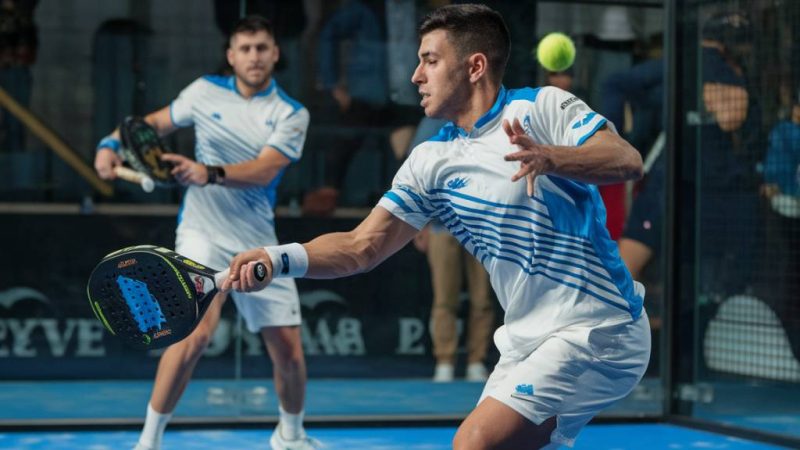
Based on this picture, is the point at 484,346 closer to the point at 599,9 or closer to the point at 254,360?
the point at 254,360

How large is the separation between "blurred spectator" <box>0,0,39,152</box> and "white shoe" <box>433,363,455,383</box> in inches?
98.6

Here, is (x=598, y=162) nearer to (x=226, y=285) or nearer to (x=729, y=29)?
(x=226, y=285)

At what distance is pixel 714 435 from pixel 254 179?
111 inches

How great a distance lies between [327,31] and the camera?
7.41 metres

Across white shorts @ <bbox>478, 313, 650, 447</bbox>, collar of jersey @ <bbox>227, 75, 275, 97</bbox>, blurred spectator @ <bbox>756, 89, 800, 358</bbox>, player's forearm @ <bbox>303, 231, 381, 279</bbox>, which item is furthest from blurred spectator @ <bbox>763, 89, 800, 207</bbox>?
player's forearm @ <bbox>303, 231, 381, 279</bbox>

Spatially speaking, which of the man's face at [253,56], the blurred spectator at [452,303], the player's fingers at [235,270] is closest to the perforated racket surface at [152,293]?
the player's fingers at [235,270]

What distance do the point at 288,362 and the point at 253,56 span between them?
138 centimetres

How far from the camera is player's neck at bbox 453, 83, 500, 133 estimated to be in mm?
4043

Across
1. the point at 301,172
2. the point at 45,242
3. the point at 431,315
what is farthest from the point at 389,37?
the point at 45,242

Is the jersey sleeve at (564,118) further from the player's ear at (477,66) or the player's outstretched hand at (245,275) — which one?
the player's outstretched hand at (245,275)

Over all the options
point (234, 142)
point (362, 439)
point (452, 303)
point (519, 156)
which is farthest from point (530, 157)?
point (452, 303)

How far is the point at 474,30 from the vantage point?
4.06m

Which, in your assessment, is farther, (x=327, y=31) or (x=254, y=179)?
(x=327, y=31)

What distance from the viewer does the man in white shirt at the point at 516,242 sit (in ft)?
12.4
